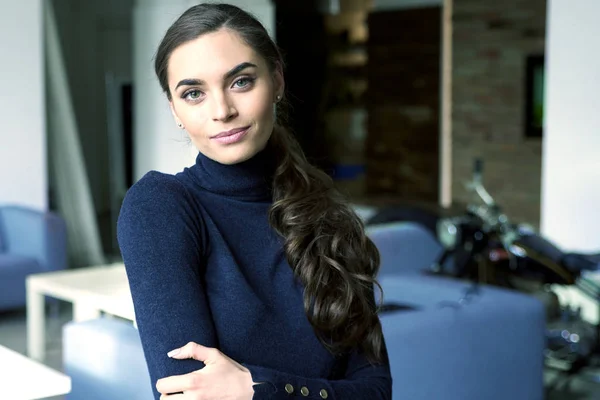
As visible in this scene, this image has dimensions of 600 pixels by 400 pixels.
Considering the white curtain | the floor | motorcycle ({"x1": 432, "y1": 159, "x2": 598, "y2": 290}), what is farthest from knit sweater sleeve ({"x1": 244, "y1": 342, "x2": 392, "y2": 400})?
the white curtain

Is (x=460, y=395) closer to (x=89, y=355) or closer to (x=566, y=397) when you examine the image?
(x=566, y=397)

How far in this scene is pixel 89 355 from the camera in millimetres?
2469

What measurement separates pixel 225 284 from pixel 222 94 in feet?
1.07

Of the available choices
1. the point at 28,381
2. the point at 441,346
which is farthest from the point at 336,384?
the point at 441,346

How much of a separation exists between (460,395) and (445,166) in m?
5.79

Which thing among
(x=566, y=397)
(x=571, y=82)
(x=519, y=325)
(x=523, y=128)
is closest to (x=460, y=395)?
(x=519, y=325)

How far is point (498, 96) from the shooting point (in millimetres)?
8156

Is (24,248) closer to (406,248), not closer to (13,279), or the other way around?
(13,279)

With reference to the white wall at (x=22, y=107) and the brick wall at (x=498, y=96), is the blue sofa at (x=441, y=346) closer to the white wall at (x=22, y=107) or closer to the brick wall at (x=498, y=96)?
the white wall at (x=22, y=107)

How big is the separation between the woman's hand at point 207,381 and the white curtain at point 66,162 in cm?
629

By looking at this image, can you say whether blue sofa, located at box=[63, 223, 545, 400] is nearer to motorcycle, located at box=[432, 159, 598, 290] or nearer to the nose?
motorcycle, located at box=[432, 159, 598, 290]

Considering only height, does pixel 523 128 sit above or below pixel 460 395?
above

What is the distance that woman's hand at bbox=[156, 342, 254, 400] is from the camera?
1417 mm

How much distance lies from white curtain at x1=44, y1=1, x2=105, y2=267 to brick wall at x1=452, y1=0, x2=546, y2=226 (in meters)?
3.58
